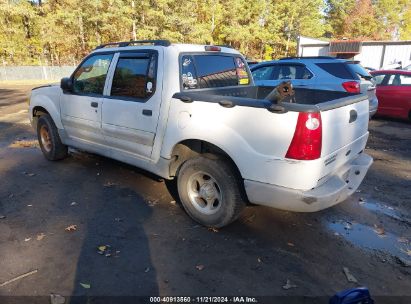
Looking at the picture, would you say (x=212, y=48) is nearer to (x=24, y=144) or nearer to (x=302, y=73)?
(x=302, y=73)

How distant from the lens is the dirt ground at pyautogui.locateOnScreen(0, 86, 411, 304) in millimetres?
2822

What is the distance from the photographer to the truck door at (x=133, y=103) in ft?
13.0

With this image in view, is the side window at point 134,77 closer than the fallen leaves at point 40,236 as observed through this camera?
No

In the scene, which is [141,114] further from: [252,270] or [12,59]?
[12,59]

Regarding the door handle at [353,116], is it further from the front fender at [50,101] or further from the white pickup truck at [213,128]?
the front fender at [50,101]

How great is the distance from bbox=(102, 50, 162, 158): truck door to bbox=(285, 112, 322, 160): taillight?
168cm

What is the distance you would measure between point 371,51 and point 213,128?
31966mm

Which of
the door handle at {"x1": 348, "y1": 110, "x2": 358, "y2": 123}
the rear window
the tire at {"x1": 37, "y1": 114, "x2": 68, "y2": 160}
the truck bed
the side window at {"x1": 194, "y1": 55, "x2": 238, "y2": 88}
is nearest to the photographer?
the truck bed

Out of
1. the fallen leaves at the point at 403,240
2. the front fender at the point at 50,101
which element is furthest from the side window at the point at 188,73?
the fallen leaves at the point at 403,240

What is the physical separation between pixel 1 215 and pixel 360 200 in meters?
4.66

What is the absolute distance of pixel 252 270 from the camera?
10.00 ft

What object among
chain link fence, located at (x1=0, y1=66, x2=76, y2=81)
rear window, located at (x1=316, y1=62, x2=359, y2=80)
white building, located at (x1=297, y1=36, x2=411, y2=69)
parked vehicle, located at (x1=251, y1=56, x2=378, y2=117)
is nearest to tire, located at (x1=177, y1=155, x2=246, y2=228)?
parked vehicle, located at (x1=251, y1=56, x2=378, y2=117)

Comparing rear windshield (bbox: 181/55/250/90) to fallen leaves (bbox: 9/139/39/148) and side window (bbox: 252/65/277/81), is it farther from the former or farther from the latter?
fallen leaves (bbox: 9/139/39/148)

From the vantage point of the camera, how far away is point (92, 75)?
4.93m
